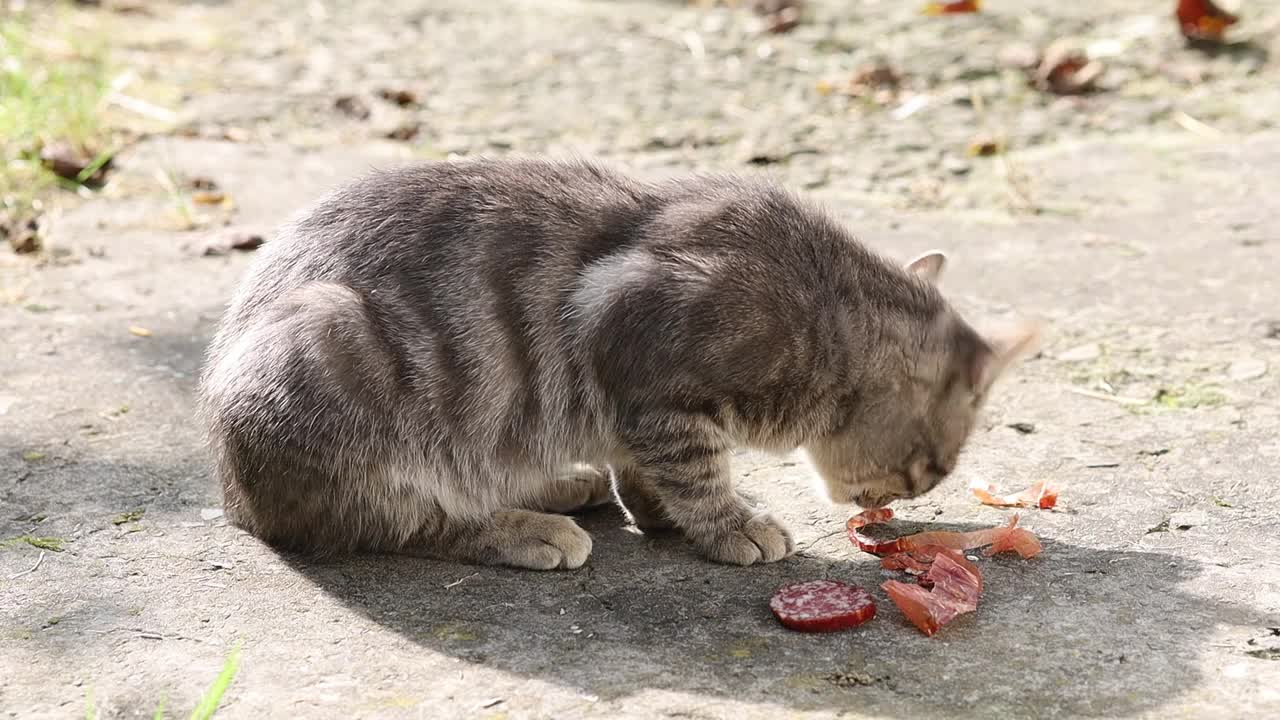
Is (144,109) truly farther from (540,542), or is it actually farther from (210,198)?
(540,542)

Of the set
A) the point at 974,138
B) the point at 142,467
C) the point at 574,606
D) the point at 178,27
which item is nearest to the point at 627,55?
the point at 974,138

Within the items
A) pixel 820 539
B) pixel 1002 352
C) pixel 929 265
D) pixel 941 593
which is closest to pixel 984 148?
pixel 929 265

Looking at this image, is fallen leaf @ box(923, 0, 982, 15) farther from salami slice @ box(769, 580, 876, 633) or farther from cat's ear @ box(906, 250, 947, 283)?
salami slice @ box(769, 580, 876, 633)

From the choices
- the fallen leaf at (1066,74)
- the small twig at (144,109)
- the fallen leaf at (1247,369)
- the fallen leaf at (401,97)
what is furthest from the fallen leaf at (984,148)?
the small twig at (144,109)

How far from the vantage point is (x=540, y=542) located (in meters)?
3.44

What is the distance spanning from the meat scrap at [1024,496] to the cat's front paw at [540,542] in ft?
3.34

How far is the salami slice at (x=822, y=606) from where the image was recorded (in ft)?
10.1

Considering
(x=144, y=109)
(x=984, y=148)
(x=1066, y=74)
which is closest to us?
(x=984, y=148)

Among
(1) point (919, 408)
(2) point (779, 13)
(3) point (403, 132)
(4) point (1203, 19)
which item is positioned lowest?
(3) point (403, 132)

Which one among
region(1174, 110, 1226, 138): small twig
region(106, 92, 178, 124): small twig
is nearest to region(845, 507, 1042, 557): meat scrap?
region(1174, 110, 1226, 138): small twig

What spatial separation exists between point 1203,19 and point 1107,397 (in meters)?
3.61

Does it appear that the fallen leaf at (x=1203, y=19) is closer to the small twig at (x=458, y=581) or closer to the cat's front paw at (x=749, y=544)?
the cat's front paw at (x=749, y=544)

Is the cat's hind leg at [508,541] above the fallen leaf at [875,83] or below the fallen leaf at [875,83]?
below

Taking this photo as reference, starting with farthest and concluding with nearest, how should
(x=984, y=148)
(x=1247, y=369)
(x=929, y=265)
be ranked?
(x=984, y=148)
(x=1247, y=369)
(x=929, y=265)
